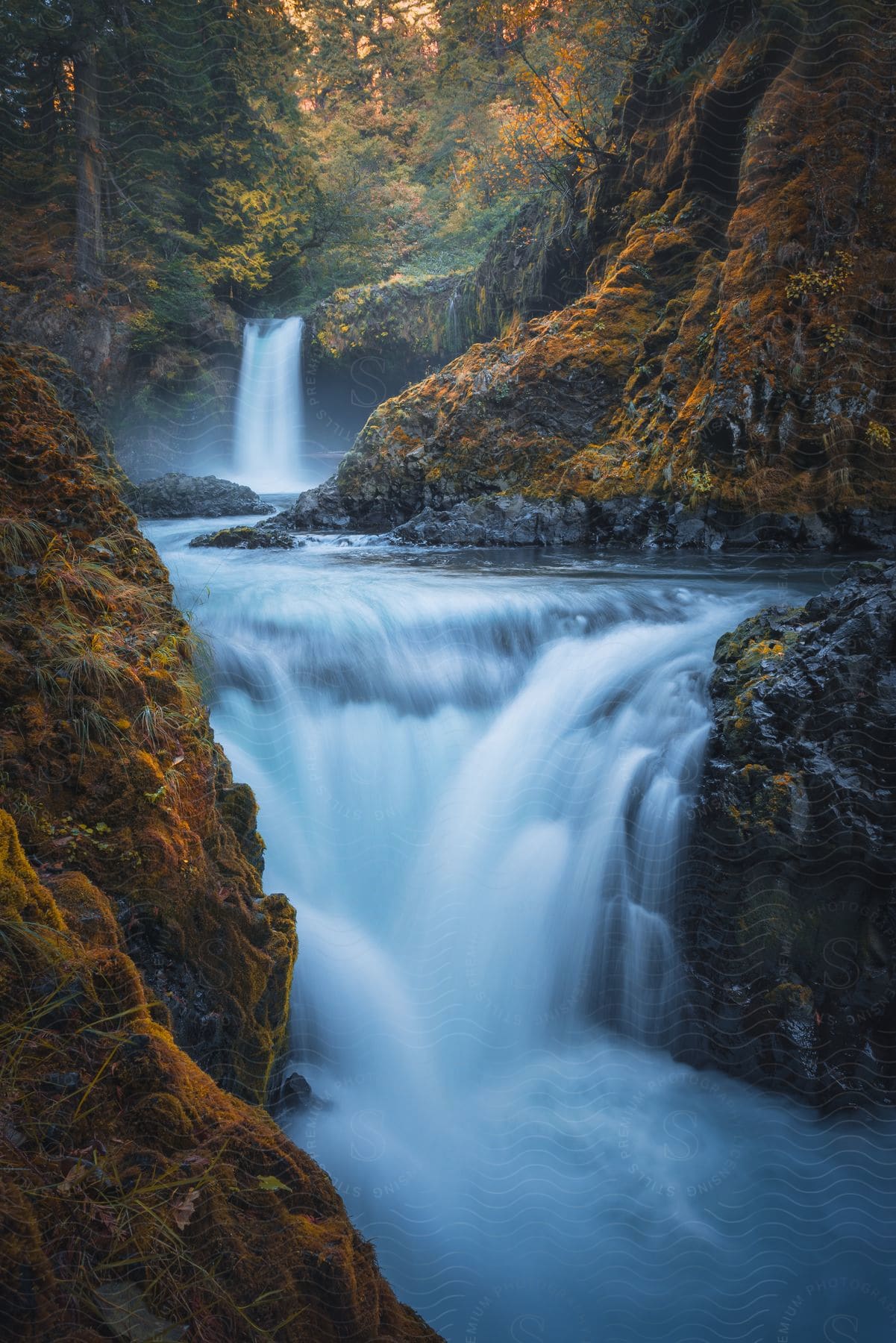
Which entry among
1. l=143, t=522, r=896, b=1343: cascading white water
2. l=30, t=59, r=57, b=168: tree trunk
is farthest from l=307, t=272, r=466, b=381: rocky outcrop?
l=143, t=522, r=896, b=1343: cascading white water

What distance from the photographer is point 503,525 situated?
29.5 ft

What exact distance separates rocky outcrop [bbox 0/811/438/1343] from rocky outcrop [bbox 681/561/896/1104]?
224 centimetres

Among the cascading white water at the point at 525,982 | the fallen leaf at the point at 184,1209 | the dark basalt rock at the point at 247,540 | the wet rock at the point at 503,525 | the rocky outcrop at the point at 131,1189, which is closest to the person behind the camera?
the rocky outcrop at the point at 131,1189

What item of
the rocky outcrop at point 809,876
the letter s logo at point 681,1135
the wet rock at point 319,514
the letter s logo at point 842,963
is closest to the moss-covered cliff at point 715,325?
the wet rock at point 319,514

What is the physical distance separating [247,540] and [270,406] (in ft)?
34.5

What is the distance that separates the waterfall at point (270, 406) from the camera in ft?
59.4

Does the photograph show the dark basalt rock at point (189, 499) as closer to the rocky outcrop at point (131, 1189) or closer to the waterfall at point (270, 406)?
the waterfall at point (270, 406)

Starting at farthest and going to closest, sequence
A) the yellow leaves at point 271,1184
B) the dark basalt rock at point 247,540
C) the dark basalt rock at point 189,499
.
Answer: the dark basalt rock at point 189,499 → the dark basalt rock at point 247,540 → the yellow leaves at point 271,1184

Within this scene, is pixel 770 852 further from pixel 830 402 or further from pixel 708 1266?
pixel 830 402

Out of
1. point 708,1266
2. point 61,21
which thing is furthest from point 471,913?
point 61,21

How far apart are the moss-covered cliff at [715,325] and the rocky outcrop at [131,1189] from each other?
7.39 m

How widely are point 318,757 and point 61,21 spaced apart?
15.3m

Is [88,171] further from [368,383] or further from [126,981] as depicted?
[126,981]

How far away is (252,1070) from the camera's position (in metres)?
2.51
